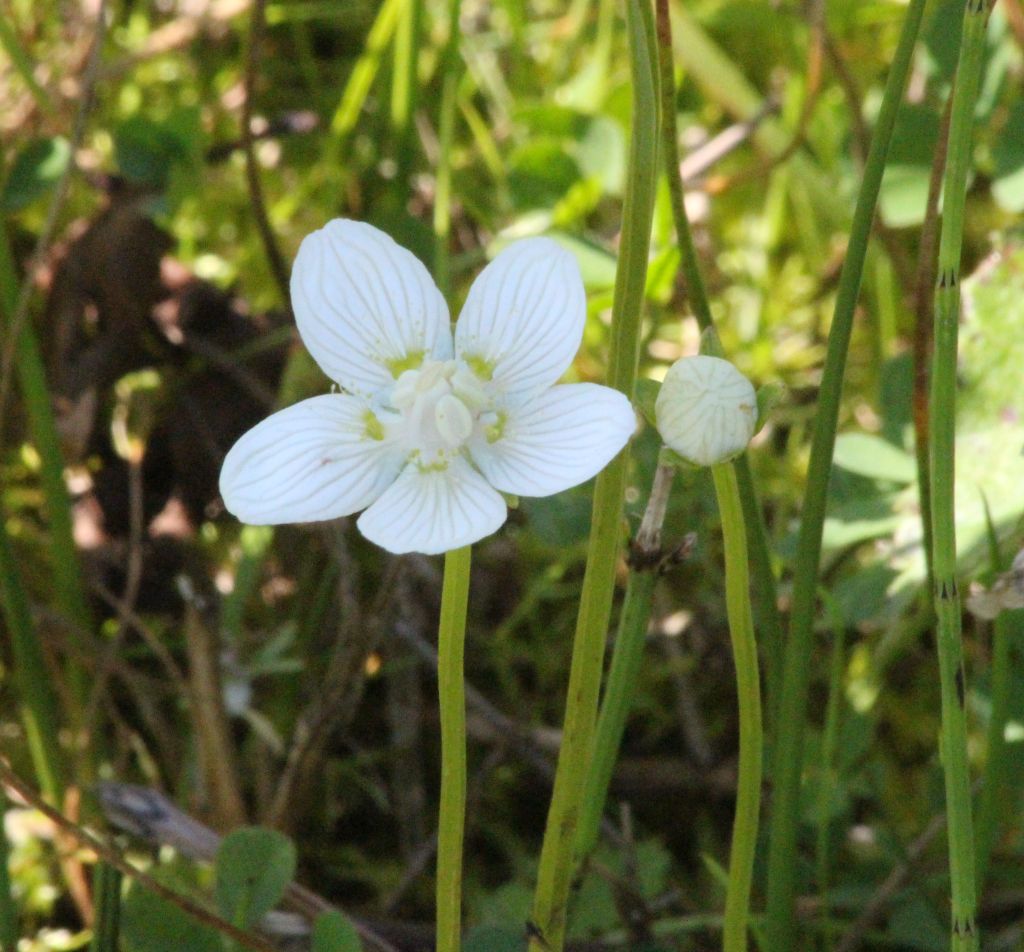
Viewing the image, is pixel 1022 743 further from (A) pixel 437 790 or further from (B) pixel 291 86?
(B) pixel 291 86

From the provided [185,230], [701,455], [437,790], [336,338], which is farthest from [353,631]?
[185,230]

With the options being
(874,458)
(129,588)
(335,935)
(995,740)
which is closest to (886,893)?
(995,740)

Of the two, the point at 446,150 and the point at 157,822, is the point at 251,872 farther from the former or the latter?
the point at 446,150

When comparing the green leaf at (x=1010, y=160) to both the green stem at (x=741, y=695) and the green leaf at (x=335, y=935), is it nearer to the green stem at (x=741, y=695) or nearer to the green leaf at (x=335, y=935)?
the green stem at (x=741, y=695)

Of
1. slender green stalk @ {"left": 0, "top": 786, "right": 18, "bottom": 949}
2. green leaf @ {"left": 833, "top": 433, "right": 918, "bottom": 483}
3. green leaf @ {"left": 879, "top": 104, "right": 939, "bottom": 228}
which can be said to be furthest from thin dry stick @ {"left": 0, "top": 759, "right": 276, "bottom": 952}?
green leaf @ {"left": 879, "top": 104, "right": 939, "bottom": 228}

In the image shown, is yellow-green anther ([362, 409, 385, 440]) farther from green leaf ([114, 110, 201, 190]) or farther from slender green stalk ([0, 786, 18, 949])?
green leaf ([114, 110, 201, 190])

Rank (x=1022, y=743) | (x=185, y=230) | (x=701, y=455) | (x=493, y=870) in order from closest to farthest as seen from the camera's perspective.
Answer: (x=701, y=455), (x=1022, y=743), (x=493, y=870), (x=185, y=230)
